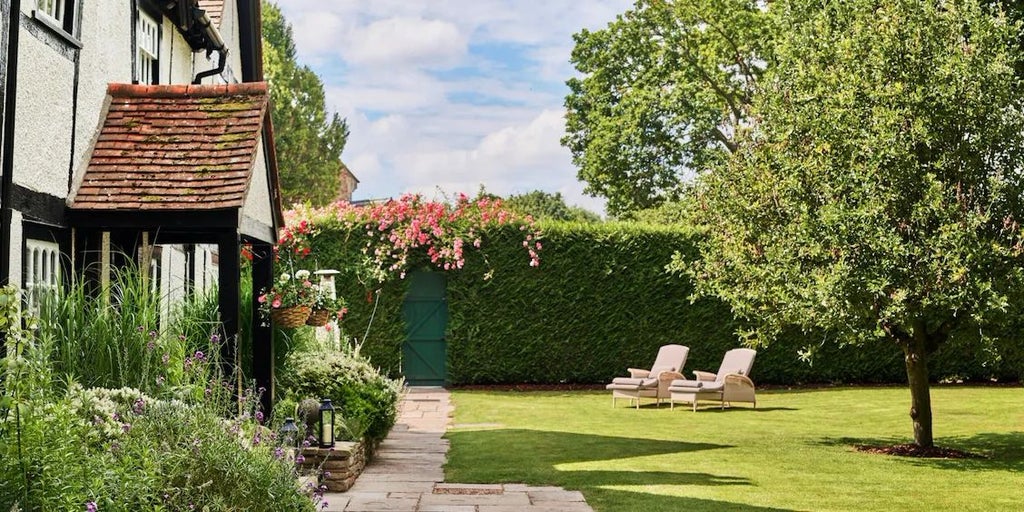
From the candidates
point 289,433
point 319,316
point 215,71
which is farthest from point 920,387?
point 215,71

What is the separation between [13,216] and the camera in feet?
24.5

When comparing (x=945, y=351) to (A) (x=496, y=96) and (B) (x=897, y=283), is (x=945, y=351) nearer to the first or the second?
(B) (x=897, y=283)

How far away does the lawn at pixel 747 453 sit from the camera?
875 cm

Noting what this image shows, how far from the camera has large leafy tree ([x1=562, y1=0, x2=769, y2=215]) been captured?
1105 inches

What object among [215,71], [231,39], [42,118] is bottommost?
[42,118]

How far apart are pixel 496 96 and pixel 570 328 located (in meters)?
8.16

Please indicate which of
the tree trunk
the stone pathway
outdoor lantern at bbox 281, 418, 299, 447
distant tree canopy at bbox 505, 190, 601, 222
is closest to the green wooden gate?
the stone pathway

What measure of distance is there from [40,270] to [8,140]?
121 cm

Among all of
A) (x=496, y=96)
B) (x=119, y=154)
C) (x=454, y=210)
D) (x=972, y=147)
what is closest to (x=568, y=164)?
(x=496, y=96)

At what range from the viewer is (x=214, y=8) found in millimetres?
14000

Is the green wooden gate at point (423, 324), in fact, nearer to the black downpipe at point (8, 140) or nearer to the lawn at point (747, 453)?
the lawn at point (747, 453)

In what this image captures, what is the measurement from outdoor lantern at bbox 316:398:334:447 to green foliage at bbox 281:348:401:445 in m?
0.96

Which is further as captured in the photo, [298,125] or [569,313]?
[298,125]

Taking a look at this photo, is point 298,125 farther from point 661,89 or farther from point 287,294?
point 287,294
